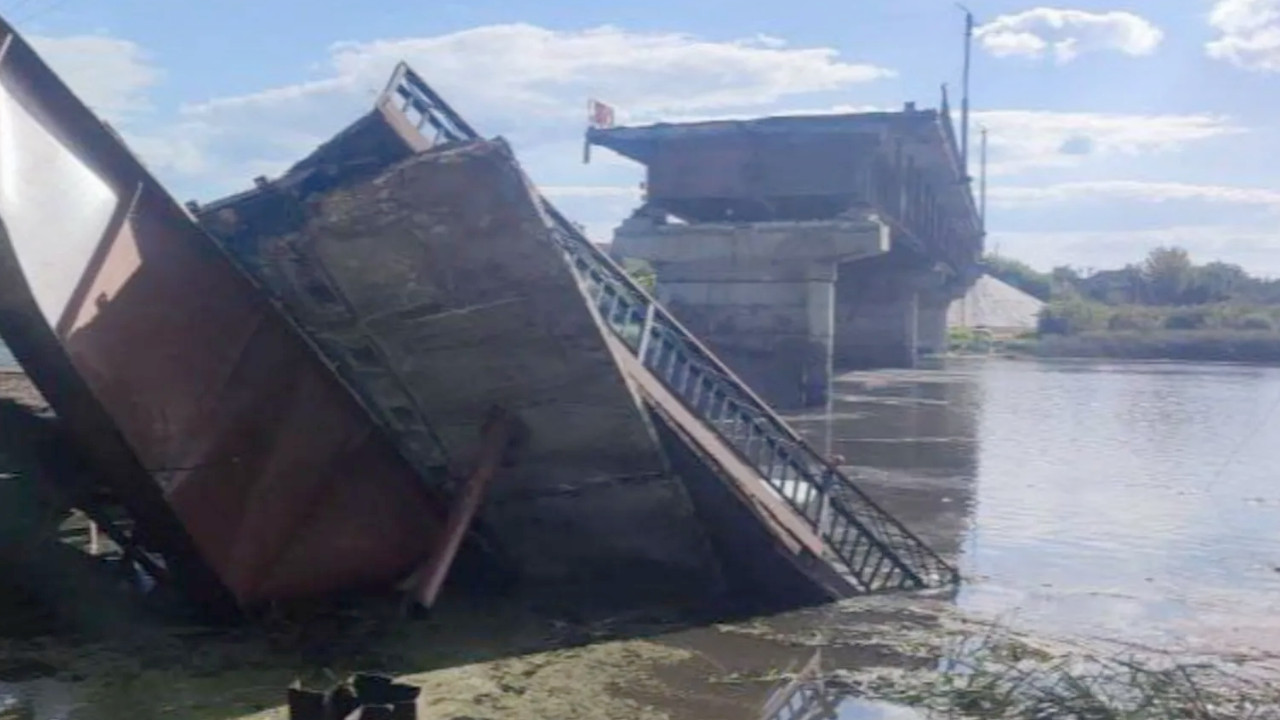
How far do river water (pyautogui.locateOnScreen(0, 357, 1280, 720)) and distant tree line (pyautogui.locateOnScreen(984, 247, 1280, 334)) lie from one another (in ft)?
144

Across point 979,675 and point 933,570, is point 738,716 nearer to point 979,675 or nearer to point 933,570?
point 979,675

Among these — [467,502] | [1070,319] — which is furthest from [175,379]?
[1070,319]

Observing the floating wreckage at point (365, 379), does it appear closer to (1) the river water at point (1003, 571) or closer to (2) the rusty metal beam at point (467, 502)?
(2) the rusty metal beam at point (467, 502)

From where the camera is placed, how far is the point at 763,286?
3039 cm

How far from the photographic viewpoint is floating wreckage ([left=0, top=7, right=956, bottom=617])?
752cm

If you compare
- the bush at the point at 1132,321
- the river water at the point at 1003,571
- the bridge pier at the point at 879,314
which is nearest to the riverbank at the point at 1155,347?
the bush at the point at 1132,321

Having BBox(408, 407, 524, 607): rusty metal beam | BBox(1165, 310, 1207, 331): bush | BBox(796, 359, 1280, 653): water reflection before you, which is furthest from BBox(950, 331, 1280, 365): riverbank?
BBox(408, 407, 524, 607): rusty metal beam

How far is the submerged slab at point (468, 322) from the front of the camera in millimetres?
7727

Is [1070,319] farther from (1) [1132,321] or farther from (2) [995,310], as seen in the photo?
(2) [995,310]

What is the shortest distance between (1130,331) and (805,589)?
62595 mm

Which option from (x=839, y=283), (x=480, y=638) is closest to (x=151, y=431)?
(x=480, y=638)

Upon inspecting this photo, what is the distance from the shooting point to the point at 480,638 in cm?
861

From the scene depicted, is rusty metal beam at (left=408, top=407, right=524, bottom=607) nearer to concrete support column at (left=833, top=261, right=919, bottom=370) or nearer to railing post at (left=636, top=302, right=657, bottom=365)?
railing post at (left=636, top=302, right=657, bottom=365)

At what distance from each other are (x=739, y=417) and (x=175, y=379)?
416 cm
